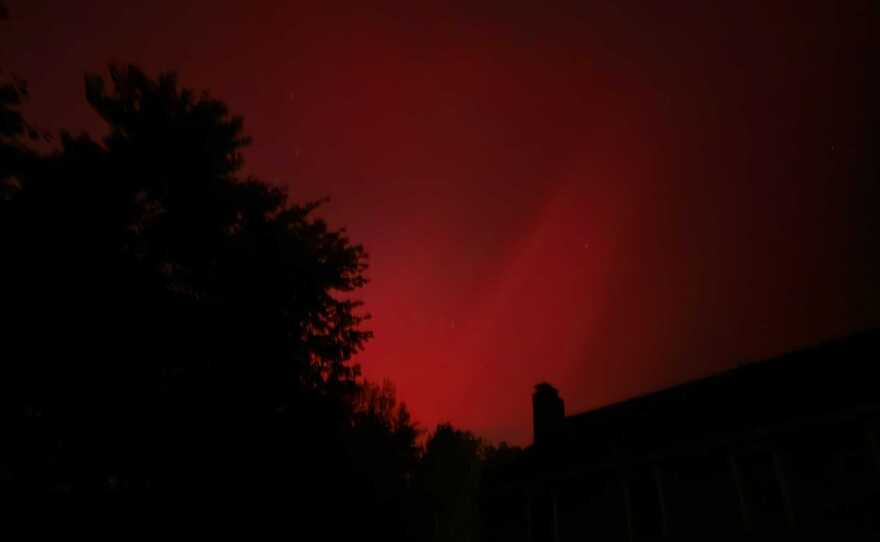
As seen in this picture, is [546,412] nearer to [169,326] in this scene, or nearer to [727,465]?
[727,465]

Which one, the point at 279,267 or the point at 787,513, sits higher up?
the point at 279,267

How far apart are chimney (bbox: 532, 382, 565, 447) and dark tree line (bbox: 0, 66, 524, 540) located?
5.71 meters

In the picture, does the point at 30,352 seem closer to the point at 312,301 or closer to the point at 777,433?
the point at 312,301

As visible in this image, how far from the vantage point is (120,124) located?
14.3m

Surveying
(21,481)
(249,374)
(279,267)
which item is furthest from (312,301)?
(21,481)

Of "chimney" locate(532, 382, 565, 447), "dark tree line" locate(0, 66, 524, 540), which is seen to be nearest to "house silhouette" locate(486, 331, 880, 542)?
"chimney" locate(532, 382, 565, 447)

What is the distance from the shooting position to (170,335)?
13.2 m

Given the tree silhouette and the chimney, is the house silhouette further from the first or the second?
the tree silhouette

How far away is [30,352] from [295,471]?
21.8 ft

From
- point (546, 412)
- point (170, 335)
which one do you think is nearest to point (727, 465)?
point (546, 412)

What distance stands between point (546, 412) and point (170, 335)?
510 inches

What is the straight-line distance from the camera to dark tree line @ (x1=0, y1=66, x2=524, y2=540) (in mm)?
11188

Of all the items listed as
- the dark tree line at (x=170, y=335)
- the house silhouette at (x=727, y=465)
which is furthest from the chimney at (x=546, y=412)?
the dark tree line at (x=170, y=335)

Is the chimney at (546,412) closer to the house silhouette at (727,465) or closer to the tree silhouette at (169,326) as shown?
the house silhouette at (727,465)
